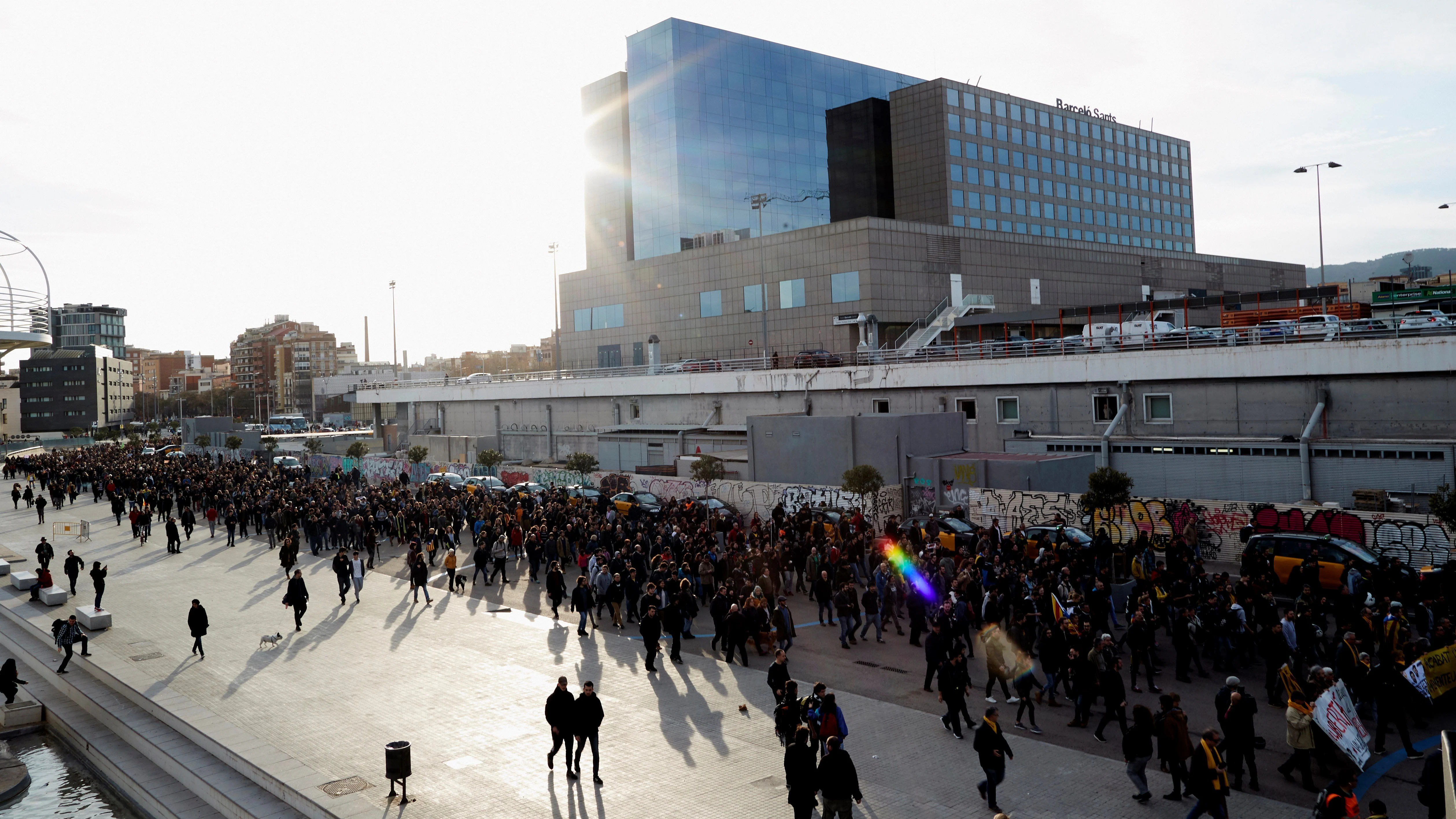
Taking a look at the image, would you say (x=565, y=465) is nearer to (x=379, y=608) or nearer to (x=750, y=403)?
(x=750, y=403)

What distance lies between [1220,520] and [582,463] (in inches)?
1093

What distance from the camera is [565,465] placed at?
48.1 m

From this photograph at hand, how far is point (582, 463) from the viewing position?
43562mm

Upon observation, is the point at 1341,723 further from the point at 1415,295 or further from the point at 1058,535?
the point at 1415,295

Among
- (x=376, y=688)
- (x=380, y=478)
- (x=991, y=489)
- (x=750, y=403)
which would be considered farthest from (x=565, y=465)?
(x=376, y=688)

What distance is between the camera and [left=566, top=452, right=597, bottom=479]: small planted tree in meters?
43.6

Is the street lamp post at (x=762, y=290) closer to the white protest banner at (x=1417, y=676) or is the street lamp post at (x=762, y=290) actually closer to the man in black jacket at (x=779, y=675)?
the man in black jacket at (x=779, y=675)

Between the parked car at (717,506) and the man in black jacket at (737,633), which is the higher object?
the parked car at (717,506)

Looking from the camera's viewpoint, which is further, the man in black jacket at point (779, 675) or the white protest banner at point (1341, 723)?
the man in black jacket at point (779, 675)

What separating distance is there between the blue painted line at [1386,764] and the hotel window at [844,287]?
49.1 m

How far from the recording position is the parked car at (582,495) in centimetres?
3288

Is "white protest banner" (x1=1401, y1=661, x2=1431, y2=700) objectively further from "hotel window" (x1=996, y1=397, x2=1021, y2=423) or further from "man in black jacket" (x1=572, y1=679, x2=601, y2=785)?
"hotel window" (x1=996, y1=397, x2=1021, y2=423)

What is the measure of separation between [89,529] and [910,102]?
6607cm

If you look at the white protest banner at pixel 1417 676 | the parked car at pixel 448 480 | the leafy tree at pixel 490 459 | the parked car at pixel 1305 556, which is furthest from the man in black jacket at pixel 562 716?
the leafy tree at pixel 490 459
